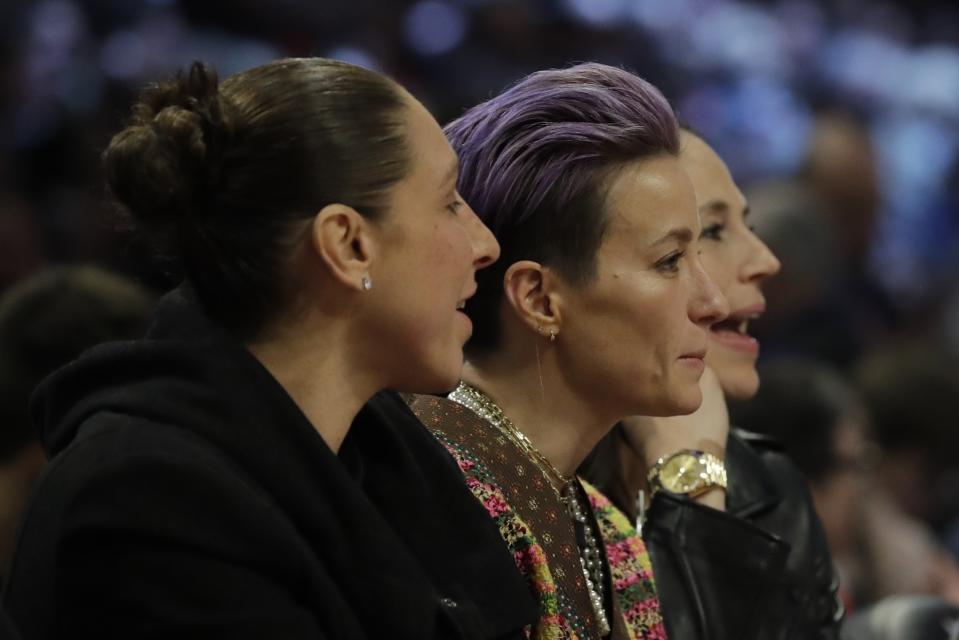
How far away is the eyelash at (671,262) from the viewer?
7.14ft

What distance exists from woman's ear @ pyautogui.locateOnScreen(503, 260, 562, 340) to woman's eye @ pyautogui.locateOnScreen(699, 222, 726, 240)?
0.56m

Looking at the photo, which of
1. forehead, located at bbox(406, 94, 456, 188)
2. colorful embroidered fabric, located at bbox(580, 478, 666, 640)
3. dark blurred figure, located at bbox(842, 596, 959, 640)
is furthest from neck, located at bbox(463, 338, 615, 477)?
dark blurred figure, located at bbox(842, 596, 959, 640)

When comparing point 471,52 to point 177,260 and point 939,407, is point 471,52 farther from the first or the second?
point 177,260

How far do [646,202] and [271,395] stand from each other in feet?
2.38

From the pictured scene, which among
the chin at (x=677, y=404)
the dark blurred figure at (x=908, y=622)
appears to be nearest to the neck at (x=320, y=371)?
the chin at (x=677, y=404)

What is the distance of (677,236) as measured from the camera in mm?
2180

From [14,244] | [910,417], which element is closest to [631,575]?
[910,417]

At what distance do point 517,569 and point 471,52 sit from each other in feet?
18.5

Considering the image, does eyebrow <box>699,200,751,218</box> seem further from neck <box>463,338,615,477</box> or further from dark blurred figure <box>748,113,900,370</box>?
dark blurred figure <box>748,113,900,370</box>

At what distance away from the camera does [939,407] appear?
4426 mm

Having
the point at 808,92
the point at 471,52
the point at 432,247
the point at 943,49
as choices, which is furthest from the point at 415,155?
the point at 943,49

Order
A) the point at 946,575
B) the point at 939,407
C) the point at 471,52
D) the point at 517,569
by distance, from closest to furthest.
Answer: the point at 517,569
the point at 946,575
the point at 939,407
the point at 471,52

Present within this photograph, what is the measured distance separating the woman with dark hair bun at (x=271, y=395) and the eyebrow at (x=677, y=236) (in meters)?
0.38

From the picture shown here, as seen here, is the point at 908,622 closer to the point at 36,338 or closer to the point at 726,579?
the point at 726,579
